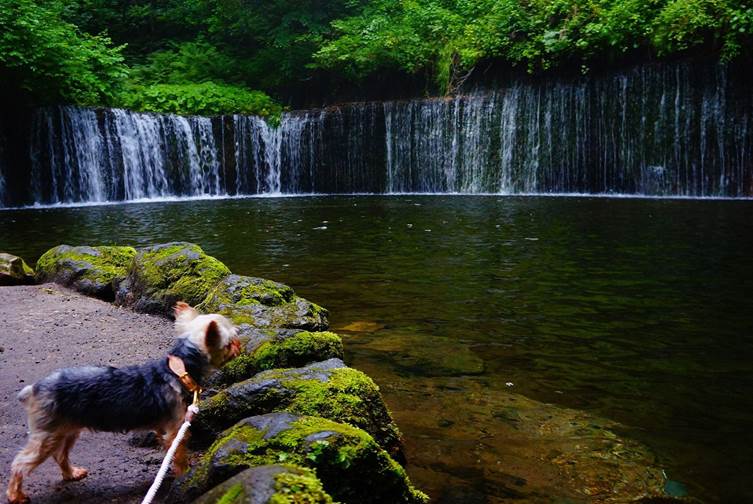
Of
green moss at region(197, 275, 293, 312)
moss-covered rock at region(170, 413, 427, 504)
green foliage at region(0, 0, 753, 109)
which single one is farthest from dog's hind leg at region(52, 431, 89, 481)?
green foliage at region(0, 0, 753, 109)

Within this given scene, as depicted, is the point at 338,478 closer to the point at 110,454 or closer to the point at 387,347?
the point at 110,454

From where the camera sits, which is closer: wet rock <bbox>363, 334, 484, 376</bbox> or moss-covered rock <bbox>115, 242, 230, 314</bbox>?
wet rock <bbox>363, 334, 484, 376</bbox>

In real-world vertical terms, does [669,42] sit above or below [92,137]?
above

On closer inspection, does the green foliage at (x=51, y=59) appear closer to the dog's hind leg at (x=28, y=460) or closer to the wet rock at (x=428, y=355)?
the wet rock at (x=428, y=355)

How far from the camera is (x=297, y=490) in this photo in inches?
73.4

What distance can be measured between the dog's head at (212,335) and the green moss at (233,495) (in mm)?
1064

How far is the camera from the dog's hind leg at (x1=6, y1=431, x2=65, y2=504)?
8.79ft

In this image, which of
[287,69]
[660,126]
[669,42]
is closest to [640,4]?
[669,42]

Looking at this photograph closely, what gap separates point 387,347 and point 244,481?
3.33 metres

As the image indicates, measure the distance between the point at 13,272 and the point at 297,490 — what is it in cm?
712

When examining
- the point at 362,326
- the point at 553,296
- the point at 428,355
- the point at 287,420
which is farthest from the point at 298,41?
the point at 287,420

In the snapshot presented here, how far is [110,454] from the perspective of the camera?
10.6ft

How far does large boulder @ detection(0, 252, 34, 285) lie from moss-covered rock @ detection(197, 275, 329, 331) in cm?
364

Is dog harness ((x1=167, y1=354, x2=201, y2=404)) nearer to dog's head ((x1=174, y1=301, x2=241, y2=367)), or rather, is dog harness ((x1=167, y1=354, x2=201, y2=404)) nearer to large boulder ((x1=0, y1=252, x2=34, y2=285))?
dog's head ((x1=174, y1=301, x2=241, y2=367))
